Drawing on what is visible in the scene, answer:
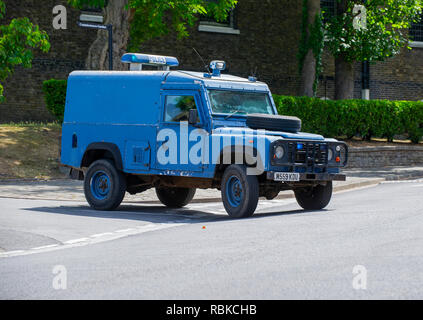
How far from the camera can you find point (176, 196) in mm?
16844

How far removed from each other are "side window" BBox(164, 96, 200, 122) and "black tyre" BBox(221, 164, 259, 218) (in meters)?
1.53

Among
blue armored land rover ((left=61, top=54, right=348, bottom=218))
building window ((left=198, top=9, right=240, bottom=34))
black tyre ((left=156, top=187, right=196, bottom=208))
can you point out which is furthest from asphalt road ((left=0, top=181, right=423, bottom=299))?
building window ((left=198, top=9, right=240, bottom=34))

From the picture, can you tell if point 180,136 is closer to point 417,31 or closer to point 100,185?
point 100,185

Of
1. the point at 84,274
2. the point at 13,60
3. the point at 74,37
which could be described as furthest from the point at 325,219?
the point at 74,37

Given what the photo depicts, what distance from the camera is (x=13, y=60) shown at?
66.7ft

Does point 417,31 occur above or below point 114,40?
above

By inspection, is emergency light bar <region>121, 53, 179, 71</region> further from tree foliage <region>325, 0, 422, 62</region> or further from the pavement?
tree foliage <region>325, 0, 422, 62</region>

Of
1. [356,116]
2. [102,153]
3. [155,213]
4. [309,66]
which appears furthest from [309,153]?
[309,66]

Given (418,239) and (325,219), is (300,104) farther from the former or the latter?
(418,239)

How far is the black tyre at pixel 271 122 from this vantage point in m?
14.5

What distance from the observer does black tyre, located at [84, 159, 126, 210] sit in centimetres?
1548

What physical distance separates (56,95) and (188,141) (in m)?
10.3

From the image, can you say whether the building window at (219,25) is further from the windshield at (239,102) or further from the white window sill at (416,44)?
the windshield at (239,102)

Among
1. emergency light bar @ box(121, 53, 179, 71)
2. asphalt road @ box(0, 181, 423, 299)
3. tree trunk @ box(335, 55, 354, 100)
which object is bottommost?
asphalt road @ box(0, 181, 423, 299)
